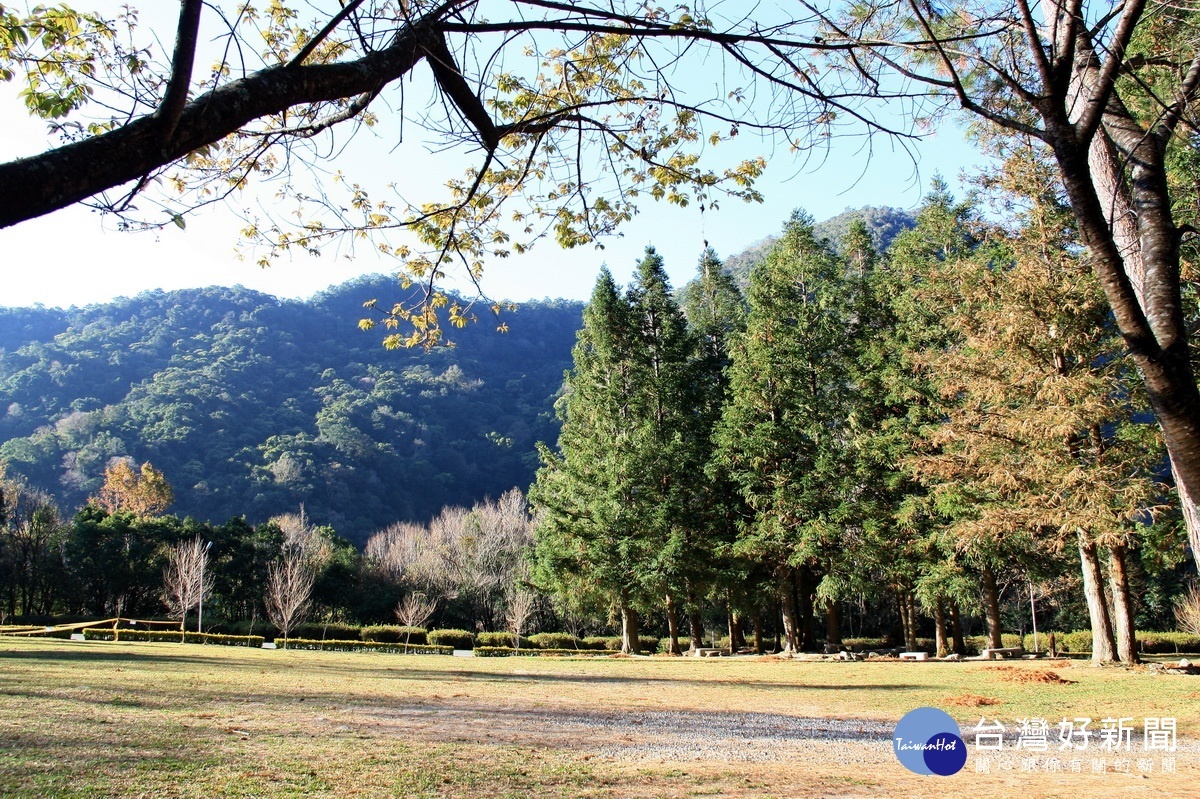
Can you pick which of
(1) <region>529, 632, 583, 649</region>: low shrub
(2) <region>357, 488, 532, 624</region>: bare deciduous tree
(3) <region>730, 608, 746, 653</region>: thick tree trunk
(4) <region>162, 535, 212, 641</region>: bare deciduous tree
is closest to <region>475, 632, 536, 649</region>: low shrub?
(1) <region>529, 632, 583, 649</region>: low shrub

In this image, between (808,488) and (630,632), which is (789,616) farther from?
(630,632)

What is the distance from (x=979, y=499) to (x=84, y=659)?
20.4m

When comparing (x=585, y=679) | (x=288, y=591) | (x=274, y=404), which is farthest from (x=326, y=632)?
(x=274, y=404)

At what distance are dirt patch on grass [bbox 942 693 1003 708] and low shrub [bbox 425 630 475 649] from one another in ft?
80.7

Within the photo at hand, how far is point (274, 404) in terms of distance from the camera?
73312 millimetres

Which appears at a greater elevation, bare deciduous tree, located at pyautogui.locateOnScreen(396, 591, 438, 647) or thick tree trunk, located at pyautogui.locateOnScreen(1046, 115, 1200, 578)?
thick tree trunk, located at pyautogui.locateOnScreen(1046, 115, 1200, 578)

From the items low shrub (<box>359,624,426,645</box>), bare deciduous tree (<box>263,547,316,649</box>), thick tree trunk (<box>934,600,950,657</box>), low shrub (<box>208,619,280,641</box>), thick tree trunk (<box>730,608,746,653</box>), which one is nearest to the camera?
thick tree trunk (<box>934,600,950,657</box>)

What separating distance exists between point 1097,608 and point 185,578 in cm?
3071

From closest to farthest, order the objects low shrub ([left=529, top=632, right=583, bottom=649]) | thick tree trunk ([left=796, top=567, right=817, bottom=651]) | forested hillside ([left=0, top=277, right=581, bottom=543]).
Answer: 1. thick tree trunk ([left=796, top=567, right=817, bottom=651])
2. low shrub ([left=529, top=632, right=583, bottom=649])
3. forested hillside ([left=0, top=277, right=581, bottom=543])

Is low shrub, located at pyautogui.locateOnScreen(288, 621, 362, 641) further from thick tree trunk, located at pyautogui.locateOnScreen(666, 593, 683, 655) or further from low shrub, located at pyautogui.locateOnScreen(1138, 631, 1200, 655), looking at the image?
low shrub, located at pyautogui.locateOnScreen(1138, 631, 1200, 655)

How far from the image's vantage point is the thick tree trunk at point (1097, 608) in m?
A: 16.1

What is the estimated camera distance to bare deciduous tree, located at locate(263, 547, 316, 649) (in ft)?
95.5

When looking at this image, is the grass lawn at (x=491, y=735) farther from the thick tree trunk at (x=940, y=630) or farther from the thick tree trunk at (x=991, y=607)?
the thick tree trunk at (x=940, y=630)

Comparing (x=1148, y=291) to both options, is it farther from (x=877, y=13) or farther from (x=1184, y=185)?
(x=1184, y=185)
